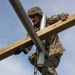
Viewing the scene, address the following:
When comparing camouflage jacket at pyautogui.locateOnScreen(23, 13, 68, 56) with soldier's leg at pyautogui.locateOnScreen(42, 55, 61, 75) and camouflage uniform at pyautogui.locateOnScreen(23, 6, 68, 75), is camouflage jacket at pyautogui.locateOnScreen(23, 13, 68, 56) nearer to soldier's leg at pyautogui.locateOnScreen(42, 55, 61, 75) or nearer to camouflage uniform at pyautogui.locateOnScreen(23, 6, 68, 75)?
camouflage uniform at pyautogui.locateOnScreen(23, 6, 68, 75)

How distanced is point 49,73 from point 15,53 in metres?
0.74

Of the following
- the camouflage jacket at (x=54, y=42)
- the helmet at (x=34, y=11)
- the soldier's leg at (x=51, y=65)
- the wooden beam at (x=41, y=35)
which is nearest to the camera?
the wooden beam at (x=41, y=35)

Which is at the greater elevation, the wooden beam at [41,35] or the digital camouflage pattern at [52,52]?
the wooden beam at [41,35]

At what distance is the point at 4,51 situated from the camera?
592 centimetres

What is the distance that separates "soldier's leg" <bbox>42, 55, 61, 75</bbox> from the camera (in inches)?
226

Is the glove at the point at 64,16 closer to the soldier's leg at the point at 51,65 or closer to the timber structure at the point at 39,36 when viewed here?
the timber structure at the point at 39,36

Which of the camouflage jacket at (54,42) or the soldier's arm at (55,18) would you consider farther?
the camouflage jacket at (54,42)

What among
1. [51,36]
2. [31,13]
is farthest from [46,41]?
[31,13]

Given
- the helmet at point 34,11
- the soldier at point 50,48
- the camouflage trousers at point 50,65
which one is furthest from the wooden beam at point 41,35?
the helmet at point 34,11

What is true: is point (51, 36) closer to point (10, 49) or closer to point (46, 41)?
point (46, 41)

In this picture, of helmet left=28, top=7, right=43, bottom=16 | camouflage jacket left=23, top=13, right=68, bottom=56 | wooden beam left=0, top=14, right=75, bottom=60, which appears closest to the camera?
wooden beam left=0, top=14, right=75, bottom=60

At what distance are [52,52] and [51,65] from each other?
25cm

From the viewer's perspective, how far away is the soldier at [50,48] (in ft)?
19.0

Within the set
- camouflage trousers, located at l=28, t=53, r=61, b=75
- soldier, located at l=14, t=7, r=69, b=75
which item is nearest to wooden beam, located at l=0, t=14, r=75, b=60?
soldier, located at l=14, t=7, r=69, b=75
